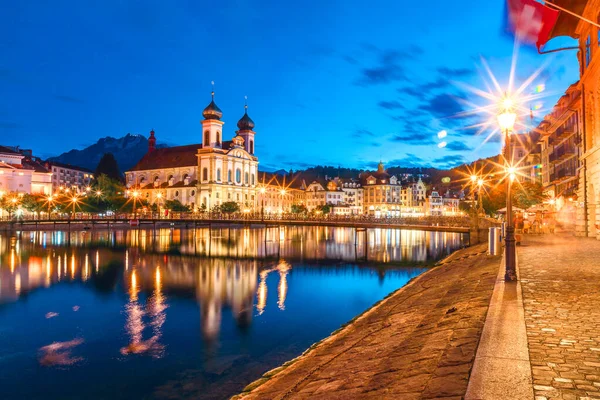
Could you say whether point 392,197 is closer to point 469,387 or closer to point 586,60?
point 586,60

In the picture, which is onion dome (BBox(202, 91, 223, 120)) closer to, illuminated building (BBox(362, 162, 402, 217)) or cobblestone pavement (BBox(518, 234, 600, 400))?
illuminated building (BBox(362, 162, 402, 217))

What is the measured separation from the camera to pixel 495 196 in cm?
6331

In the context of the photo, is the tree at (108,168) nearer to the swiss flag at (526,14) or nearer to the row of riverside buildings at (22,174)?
the row of riverside buildings at (22,174)

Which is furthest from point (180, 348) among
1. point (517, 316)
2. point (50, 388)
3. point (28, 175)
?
point (28, 175)

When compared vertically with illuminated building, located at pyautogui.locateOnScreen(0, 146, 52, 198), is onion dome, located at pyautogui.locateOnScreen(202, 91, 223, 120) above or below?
above

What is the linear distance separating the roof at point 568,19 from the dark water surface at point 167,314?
1940 cm

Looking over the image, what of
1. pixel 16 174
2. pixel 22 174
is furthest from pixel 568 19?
pixel 22 174

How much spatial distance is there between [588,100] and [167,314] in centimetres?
2752

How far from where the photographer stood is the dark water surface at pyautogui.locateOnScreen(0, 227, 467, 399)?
15.1 meters

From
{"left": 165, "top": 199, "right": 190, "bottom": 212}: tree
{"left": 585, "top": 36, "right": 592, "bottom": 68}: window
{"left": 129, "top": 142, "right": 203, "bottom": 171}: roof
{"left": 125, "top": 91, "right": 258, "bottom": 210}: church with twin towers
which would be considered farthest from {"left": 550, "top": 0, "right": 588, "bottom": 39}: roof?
{"left": 129, "top": 142, "right": 203, "bottom": 171}: roof

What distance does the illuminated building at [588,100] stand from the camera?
83.6ft

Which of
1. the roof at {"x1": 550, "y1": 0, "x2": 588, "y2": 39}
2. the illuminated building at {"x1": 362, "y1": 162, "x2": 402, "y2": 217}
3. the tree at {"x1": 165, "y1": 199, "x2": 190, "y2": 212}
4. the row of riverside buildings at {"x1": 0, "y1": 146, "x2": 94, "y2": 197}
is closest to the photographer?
the roof at {"x1": 550, "y1": 0, "x2": 588, "y2": 39}

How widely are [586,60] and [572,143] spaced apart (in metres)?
15.4

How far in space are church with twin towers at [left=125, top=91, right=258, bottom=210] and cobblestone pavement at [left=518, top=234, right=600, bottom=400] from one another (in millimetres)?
96782
